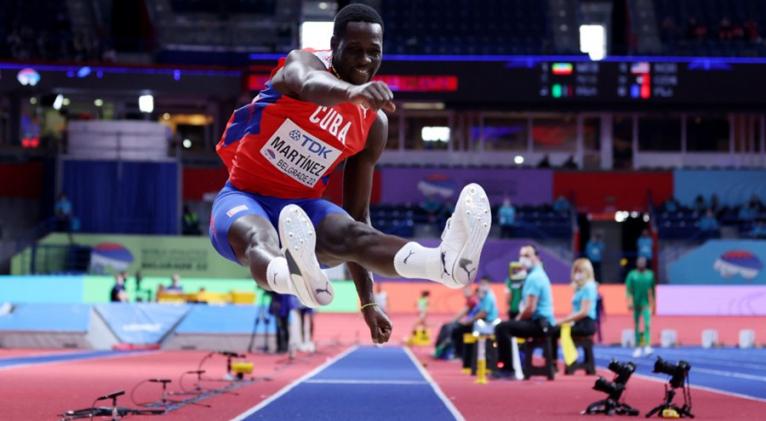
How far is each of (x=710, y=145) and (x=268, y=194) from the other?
38.4 meters

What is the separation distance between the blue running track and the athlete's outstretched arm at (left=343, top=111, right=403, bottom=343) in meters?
6.97

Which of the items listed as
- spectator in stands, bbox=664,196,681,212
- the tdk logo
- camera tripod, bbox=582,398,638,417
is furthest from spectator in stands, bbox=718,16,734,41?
the tdk logo

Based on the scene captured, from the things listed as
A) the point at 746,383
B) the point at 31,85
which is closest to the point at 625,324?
the point at 746,383

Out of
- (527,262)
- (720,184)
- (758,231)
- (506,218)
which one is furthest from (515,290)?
(720,184)

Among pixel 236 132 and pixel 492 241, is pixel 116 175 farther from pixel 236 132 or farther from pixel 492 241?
pixel 236 132

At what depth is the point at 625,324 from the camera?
Answer: 101 feet

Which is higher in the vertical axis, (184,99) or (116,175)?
(184,99)

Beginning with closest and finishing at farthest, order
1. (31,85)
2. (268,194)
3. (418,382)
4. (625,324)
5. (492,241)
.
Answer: (268,194)
(418,382)
(625,324)
(492,241)
(31,85)

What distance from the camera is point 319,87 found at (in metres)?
5.27

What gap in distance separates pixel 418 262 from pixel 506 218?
3046 centimetres

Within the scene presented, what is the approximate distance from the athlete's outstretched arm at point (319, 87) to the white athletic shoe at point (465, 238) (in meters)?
0.58

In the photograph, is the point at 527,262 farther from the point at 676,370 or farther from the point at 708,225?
the point at 708,225

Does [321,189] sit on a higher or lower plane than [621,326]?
higher

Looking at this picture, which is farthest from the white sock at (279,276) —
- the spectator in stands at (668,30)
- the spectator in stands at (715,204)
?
the spectator in stands at (668,30)
